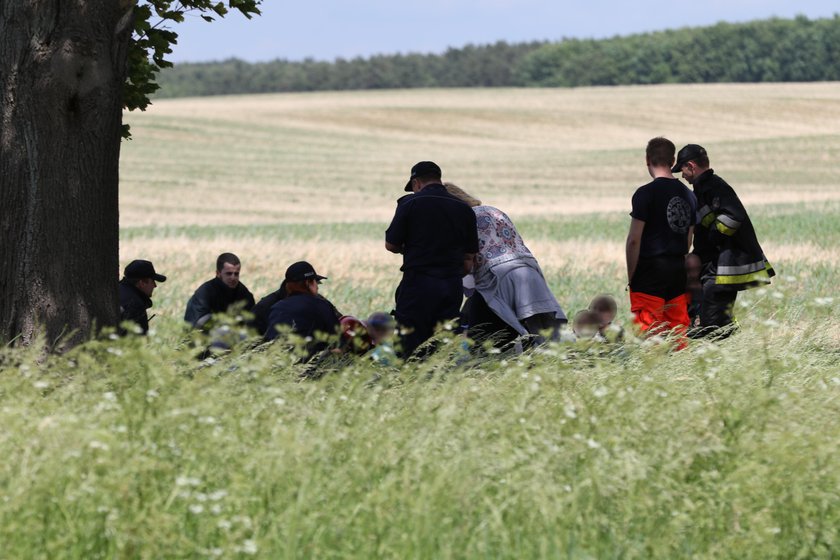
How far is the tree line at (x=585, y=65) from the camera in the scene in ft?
345

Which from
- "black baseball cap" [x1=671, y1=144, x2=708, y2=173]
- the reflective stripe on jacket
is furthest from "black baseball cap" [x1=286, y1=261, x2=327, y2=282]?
the reflective stripe on jacket

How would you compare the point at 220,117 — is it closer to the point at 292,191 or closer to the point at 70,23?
the point at 292,191

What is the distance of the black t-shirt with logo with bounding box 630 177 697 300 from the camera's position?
866cm

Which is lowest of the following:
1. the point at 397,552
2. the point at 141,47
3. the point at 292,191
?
the point at 292,191

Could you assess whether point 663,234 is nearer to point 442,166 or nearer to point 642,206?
point 642,206

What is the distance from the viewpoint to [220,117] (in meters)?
66.8

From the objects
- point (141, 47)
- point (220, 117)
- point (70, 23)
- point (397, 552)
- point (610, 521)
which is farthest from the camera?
point (220, 117)

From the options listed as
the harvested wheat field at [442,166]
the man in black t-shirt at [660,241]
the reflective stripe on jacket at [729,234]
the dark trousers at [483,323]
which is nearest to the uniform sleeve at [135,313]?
the dark trousers at [483,323]

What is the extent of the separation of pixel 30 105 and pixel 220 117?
61.2 m

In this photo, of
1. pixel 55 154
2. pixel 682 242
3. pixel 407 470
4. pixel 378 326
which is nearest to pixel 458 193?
pixel 378 326

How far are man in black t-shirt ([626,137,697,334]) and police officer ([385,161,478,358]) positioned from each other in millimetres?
1258

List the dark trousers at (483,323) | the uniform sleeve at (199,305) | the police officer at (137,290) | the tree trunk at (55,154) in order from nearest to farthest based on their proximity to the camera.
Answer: the tree trunk at (55,154) → the dark trousers at (483,323) → the police officer at (137,290) → the uniform sleeve at (199,305)

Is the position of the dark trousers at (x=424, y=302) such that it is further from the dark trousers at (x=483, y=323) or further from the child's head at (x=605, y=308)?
the child's head at (x=605, y=308)

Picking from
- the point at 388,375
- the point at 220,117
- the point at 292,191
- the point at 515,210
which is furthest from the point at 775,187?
the point at 388,375
